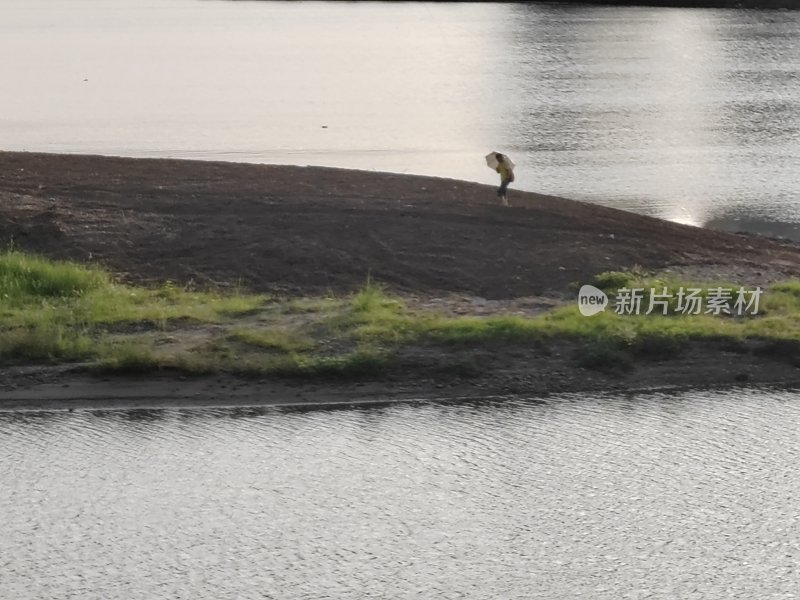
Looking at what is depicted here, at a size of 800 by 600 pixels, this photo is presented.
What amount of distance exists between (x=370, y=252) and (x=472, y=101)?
22391mm

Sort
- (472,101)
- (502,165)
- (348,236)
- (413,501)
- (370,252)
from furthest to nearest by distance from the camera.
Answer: (472,101) → (502,165) → (348,236) → (370,252) → (413,501)

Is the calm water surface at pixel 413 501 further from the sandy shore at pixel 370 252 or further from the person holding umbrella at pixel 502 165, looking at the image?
the person holding umbrella at pixel 502 165

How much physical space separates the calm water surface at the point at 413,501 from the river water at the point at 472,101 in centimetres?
932

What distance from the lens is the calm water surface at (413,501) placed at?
577cm

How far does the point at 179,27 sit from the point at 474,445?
217 feet

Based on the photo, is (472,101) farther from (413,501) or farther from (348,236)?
(413,501)

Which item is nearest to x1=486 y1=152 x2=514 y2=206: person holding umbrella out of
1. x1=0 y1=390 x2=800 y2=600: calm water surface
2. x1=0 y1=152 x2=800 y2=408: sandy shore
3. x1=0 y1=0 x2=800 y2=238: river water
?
x1=0 y1=152 x2=800 y2=408: sandy shore

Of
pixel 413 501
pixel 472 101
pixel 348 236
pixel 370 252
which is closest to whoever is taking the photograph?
pixel 413 501

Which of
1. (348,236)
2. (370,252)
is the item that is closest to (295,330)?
(370,252)

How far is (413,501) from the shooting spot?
22.0 ft

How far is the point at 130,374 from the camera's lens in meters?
8.82

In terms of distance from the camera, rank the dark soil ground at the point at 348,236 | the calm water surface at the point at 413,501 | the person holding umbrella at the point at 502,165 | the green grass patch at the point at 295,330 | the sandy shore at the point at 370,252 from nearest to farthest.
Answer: the calm water surface at the point at 413,501, the sandy shore at the point at 370,252, the green grass patch at the point at 295,330, the dark soil ground at the point at 348,236, the person holding umbrella at the point at 502,165

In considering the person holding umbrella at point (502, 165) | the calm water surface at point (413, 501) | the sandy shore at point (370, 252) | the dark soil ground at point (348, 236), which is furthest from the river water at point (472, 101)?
the calm water surface at point (413, 501)

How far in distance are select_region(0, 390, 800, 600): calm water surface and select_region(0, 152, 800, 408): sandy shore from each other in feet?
1.35
